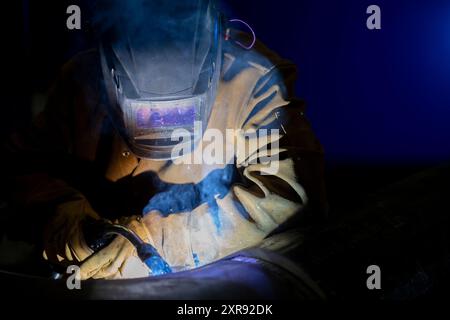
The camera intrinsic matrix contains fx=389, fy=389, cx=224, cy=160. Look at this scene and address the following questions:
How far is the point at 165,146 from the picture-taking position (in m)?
1.45

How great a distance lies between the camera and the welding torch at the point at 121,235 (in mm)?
1287

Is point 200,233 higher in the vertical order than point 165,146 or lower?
lower

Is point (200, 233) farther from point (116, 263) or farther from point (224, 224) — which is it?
point (116, 263)

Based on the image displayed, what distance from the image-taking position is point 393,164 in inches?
118

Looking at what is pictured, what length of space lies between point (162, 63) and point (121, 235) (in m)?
0.61

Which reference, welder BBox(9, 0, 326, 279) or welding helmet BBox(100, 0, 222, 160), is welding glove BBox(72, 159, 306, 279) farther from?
welding helmet BBox(100, 0, 222, 160)

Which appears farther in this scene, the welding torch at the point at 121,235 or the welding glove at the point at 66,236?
the welding glove at the point at 66,236

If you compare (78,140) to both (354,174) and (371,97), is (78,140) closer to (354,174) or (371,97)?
(371,97)

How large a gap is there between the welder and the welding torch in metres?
0.01

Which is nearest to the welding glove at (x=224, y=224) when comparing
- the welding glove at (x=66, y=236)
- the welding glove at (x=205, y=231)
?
the welding glove at (x=205, y=231)

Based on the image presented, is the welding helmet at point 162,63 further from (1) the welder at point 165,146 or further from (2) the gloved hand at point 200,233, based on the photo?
(2) the gloved hand at point 200,233

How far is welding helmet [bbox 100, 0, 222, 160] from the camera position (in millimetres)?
1324

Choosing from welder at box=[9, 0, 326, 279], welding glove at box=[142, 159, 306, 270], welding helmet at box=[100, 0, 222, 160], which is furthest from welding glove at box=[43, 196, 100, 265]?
welding helmet at box=[100, 0, 222, 160]

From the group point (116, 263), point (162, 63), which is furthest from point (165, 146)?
point (116, 263)
